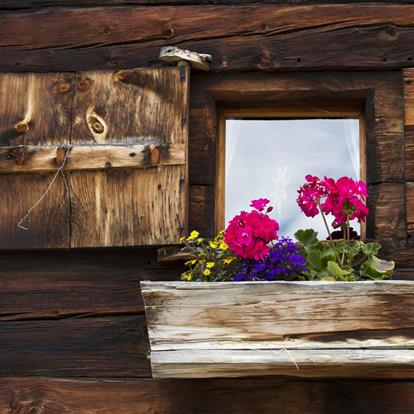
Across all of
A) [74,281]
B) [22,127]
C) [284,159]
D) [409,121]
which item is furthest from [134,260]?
[409,121]

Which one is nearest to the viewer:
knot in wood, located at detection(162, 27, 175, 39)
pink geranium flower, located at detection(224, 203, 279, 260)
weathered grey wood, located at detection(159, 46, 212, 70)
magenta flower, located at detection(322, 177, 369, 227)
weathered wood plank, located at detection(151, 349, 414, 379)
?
weathered wood plank, located at detection(151, 349, 414, 379)

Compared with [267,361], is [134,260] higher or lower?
higher

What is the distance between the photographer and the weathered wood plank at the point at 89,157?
4.00 m

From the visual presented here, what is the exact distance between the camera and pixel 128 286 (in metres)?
4.07

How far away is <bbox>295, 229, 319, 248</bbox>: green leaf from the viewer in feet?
12.6

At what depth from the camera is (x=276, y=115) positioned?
4.41 meters

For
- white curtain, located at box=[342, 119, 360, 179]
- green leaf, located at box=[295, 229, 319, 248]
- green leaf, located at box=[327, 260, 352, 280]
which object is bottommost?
green leaf, located at box=[327, 260, 352, 280]

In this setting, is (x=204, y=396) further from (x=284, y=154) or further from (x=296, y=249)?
(x=284, y=154)

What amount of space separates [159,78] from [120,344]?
1.16m

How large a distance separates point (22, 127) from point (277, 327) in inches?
57.5

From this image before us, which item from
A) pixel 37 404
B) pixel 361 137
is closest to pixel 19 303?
pixel 37 404

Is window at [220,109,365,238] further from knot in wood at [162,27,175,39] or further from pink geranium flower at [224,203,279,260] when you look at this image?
pink geranium flower at [224,203,279,260]

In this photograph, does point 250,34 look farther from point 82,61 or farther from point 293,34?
point 82,61

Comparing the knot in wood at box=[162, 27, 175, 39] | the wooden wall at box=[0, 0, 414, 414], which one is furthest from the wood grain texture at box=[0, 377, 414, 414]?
the knot in wood at box=[162, 27, 175, 39]
